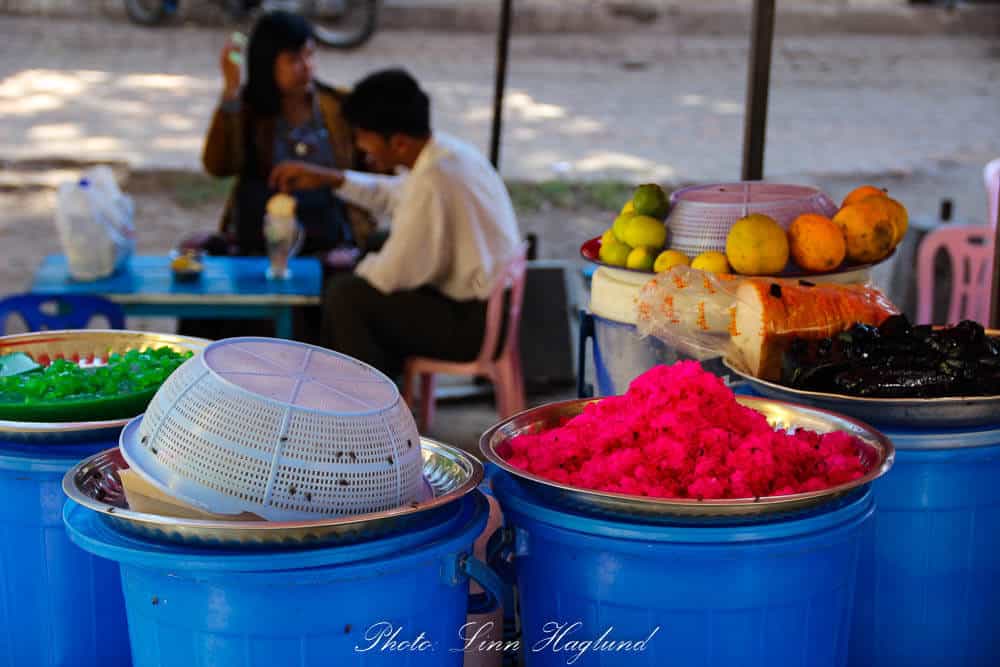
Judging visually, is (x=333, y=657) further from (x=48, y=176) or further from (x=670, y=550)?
(x=48, y=176)

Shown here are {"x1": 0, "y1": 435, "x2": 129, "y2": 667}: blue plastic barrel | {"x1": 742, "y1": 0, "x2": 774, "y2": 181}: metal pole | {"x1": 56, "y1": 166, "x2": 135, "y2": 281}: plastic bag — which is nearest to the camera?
{"x1": 0, "y1": 435, "x2": 129, "y2": 667}: blue plastic barrel

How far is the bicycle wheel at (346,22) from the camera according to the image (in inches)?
445

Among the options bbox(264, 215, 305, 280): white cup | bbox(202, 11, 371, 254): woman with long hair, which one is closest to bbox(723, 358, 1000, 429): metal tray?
bbox(264, 215, 305, 280): white cup

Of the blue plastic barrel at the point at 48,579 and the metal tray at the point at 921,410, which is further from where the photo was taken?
the metal tray at the point at 921,410

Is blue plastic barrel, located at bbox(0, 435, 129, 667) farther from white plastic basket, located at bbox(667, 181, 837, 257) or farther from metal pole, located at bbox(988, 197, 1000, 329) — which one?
metal pole, located at bbox(988, 197, 1000, 329)

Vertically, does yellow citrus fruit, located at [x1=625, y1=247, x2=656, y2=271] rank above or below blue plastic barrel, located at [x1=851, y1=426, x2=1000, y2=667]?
above

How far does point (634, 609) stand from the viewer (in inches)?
64.0

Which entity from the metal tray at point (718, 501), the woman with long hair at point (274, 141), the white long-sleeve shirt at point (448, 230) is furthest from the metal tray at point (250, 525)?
the woman with long hair at point (274, 141)

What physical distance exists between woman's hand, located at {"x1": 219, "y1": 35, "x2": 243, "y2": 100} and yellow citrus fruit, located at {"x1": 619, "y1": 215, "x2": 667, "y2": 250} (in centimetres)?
257

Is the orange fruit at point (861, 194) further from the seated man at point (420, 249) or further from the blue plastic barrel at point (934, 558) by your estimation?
the seated man at point (420, 249)

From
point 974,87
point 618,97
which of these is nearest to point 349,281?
point 618,97

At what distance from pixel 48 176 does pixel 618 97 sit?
5041 millimetres

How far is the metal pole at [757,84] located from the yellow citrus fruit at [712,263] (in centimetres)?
90

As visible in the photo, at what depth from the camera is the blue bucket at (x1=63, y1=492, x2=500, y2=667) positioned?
4.87 feet
